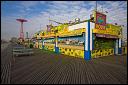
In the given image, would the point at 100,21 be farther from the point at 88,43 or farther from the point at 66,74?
the point at 66,74

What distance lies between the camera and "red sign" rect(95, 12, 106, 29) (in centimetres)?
1347

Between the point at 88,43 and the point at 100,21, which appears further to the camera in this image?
the point at 100,21

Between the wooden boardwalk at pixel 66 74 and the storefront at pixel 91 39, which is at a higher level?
the storefront at pixel 91 39

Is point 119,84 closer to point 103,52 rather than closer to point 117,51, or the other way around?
point 103,52

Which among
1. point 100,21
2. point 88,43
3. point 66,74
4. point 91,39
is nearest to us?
point 66,74

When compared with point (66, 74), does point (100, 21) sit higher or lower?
higher

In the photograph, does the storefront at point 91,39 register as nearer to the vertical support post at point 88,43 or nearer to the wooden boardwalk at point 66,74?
the vertical support post at point 88,43

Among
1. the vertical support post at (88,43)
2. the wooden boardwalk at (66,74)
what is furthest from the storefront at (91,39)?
the wooden boardwalk at (66,74)

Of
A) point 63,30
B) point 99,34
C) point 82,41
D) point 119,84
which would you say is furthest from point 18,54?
point 119,84

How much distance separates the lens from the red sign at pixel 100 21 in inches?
Result: 530

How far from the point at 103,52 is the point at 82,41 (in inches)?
135

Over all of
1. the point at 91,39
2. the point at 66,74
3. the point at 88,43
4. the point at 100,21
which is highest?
the point at 100,21

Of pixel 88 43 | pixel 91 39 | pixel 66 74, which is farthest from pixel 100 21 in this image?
pixel 66 74

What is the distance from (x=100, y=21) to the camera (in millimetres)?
13984
